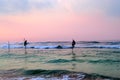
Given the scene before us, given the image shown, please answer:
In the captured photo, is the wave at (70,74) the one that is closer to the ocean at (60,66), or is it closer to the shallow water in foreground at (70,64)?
the ocean at (60,66)

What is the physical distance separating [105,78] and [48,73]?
3.48m

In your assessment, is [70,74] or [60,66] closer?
[70,74]

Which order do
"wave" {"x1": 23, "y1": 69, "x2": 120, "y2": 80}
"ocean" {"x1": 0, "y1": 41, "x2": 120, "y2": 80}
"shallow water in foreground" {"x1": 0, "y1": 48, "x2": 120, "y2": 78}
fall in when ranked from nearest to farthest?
"wave" {"x1": 23, "y1": 69, "x2": 120, "y2": 80} < "ocean" {"x1": 0, "y1": 41, "x2": 120, "y2": 80} < "shallow water in foreground" {"x1": 0, "y1": 48, "x2": 120, "y2": 78}

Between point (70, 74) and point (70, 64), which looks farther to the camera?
point (70, 64)

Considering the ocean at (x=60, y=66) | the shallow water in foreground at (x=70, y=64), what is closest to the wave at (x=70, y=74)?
the ocean at (x=60, y=66)

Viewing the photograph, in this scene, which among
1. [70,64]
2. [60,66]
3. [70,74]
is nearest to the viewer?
[70,74]

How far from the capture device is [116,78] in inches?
432

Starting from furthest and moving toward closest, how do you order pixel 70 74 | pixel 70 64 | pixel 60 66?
pixel 70 64, pixel 60 66, pixel 70 74

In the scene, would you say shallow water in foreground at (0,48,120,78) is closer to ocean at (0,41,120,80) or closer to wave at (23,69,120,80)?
ocean at (0,41,120,80)

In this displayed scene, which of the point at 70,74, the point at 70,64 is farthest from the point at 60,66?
the point at 70,74

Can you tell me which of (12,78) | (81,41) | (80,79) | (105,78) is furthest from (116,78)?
(81,41)

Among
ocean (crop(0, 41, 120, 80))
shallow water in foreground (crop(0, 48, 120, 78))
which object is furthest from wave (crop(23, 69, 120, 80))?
shallow water in foreground (crop(0, 48, 120, 78))

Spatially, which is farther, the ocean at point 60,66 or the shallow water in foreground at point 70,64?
the shallow water in foreground at point 70,64

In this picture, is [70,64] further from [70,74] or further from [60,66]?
[70,74]
